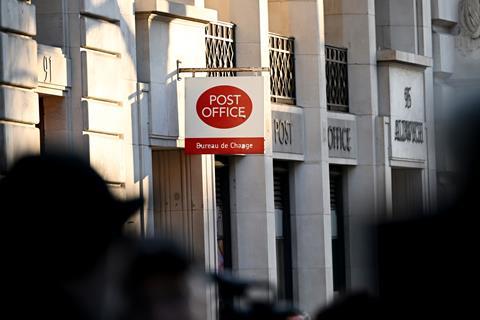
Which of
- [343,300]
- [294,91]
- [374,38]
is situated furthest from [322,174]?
[343,300]

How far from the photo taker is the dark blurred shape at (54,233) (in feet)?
9.53

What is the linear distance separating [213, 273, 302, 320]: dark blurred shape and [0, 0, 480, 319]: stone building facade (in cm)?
1393

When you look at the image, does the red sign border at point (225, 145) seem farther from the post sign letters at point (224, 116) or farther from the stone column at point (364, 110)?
the stone column at point (364, 110)

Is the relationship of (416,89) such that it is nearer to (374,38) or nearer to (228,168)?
(374,38)

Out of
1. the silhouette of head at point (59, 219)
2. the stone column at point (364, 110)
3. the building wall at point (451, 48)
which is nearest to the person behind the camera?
the silhouette of head at point (59, 219)

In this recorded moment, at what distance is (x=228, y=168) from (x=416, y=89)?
268 inches

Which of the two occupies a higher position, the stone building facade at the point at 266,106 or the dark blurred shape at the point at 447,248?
the stone building facade at the point at 266,106

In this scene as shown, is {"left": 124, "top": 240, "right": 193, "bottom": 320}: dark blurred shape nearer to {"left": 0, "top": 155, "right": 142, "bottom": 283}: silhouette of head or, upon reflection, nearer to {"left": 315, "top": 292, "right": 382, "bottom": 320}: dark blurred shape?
{"left": 0, "top": 155, "right": 142, "bottom": 283}: silhouette of head

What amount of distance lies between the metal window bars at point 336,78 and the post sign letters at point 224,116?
6594mm

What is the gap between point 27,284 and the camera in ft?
9.66

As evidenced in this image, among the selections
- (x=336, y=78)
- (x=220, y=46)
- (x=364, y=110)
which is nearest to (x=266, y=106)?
(x=220, y=46)

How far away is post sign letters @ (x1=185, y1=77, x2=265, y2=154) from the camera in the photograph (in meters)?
24.3

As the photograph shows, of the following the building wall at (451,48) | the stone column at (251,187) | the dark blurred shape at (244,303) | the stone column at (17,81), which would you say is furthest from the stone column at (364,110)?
the dark blurred shape at (244,303)

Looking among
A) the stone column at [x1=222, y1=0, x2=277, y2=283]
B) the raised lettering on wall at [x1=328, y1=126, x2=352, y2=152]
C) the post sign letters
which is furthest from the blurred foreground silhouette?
the raised lettering on wall at [x1=328, y1=126, x2=352, y2=152]
